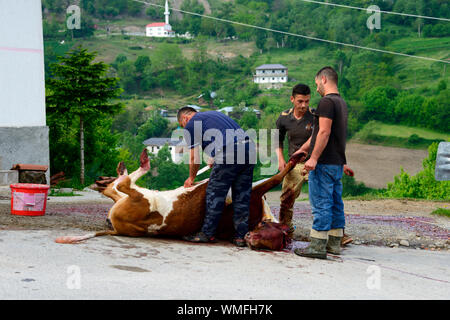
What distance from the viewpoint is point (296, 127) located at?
5957 mm

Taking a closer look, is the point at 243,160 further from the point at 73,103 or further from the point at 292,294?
the point at 73,103

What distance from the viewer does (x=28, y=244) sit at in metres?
4.62

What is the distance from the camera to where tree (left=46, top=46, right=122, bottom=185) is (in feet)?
66.1

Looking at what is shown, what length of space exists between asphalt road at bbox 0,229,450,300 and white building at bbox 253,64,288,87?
102025 millimetres

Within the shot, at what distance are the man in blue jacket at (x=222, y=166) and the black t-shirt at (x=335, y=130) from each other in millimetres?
739

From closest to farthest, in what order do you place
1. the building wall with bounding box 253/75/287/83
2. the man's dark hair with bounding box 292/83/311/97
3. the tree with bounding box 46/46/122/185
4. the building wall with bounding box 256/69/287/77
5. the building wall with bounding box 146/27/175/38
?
the man's dark hair with bounding box 292/83/311/97 < the tree with bounding box 46/46/122/185 < the building wall with bounding box 253/75/287/83 < the building wall with bounding box 256/69/287/77 < the building wall with bounding box 146/27/175/38

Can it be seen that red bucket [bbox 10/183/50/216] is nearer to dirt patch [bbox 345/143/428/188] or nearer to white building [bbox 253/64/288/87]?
dirt patch [bbox 345/143/428/188]

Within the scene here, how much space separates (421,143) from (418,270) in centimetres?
7899

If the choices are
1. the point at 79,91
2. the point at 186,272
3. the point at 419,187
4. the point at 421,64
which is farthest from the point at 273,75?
the point at 186,272

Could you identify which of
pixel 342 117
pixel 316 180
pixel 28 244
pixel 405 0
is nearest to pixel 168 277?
pixel 28 244

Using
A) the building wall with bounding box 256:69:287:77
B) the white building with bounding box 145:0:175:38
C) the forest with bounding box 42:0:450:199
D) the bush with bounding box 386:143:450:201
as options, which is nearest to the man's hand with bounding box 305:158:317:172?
the bush with bounding box 386:143:450:201

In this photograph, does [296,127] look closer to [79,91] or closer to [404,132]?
[79,91]

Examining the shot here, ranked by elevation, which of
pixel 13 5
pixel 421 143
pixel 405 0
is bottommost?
pixel 421 143

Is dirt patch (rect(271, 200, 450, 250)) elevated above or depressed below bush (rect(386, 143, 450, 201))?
above
